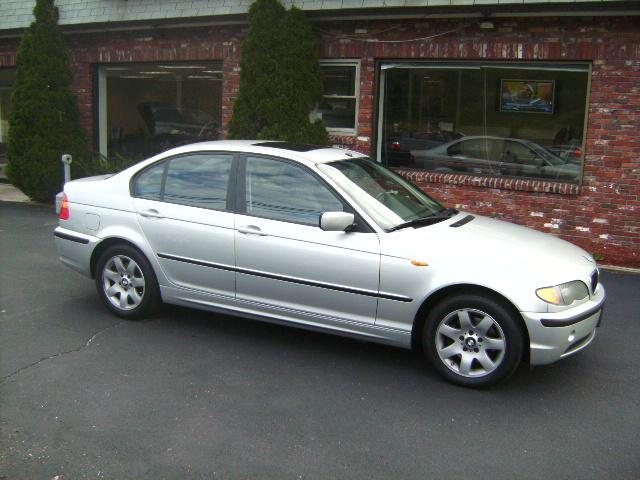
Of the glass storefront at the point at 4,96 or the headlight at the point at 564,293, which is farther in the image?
the glass storefront at the point at 4,96

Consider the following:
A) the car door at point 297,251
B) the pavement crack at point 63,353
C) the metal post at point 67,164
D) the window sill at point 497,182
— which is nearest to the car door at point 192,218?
the car door at point 297,251

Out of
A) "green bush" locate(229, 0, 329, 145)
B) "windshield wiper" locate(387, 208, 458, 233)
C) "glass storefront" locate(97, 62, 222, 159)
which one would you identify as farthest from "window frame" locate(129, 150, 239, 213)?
"glass storefront" locate(97, 62, 222, 159)

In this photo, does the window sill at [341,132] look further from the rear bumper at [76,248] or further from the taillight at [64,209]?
the rear bumper at [76,248]

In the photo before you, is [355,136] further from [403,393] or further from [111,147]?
[403,393]

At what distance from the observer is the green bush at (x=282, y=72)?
10.3 metres

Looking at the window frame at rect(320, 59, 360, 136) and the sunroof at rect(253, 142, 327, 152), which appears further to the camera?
the window frame at rect(320, 59, 360, 136)

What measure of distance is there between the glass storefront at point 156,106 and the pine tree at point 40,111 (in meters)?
1.00

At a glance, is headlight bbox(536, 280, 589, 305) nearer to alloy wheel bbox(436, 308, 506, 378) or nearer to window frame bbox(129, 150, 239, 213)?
alloy wheel bbox(436, 308, 506, 378)

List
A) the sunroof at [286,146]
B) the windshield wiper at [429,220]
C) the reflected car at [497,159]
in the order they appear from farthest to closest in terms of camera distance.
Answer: the reflected car at [497,159] → the sunroof at [286,146] → the windshield wiper at [429,220]

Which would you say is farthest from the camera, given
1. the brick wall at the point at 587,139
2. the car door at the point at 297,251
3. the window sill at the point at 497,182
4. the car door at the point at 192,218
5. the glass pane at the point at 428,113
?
the glass pane at the point at 428,113

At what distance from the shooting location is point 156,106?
44.1ft

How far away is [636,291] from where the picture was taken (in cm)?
763

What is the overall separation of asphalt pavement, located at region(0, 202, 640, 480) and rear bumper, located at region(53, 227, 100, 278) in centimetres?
44

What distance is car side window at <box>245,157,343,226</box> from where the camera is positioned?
5.26m
